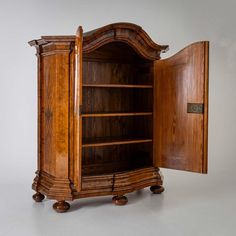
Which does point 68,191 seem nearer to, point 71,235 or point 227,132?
point 71,235

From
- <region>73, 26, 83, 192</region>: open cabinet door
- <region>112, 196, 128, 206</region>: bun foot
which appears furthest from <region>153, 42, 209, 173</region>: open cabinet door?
<region>73, 26, 83, 192</region>: open cabinet door

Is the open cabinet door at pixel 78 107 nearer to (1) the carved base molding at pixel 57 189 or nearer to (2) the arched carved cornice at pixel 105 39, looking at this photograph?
(1) the carved base molding at pixel 57 189

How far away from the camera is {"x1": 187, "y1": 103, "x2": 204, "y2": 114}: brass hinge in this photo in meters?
3.09

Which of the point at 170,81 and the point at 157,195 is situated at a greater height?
the point at 170,81

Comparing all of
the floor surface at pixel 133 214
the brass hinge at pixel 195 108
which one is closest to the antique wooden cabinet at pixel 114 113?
Answer: the brass hinge at pixel 195 108

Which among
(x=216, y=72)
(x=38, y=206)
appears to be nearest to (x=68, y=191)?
(x=38, y=206)

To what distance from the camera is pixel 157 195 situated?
3553 millimetres

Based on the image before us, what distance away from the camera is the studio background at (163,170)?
2.83 m

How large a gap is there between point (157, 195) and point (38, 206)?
40.7 inches

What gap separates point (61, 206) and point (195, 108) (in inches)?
49.5

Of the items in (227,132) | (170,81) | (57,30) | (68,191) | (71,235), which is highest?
(57,30)

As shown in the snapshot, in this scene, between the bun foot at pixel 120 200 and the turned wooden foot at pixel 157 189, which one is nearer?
the bun foot at pixel 120 200

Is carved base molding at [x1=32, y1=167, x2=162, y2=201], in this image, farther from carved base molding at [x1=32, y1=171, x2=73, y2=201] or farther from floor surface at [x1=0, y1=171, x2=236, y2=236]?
floor surface at [x1=0, y1=171, x2=236, y2=236]

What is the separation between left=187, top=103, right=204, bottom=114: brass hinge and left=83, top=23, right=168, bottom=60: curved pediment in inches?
23.3
